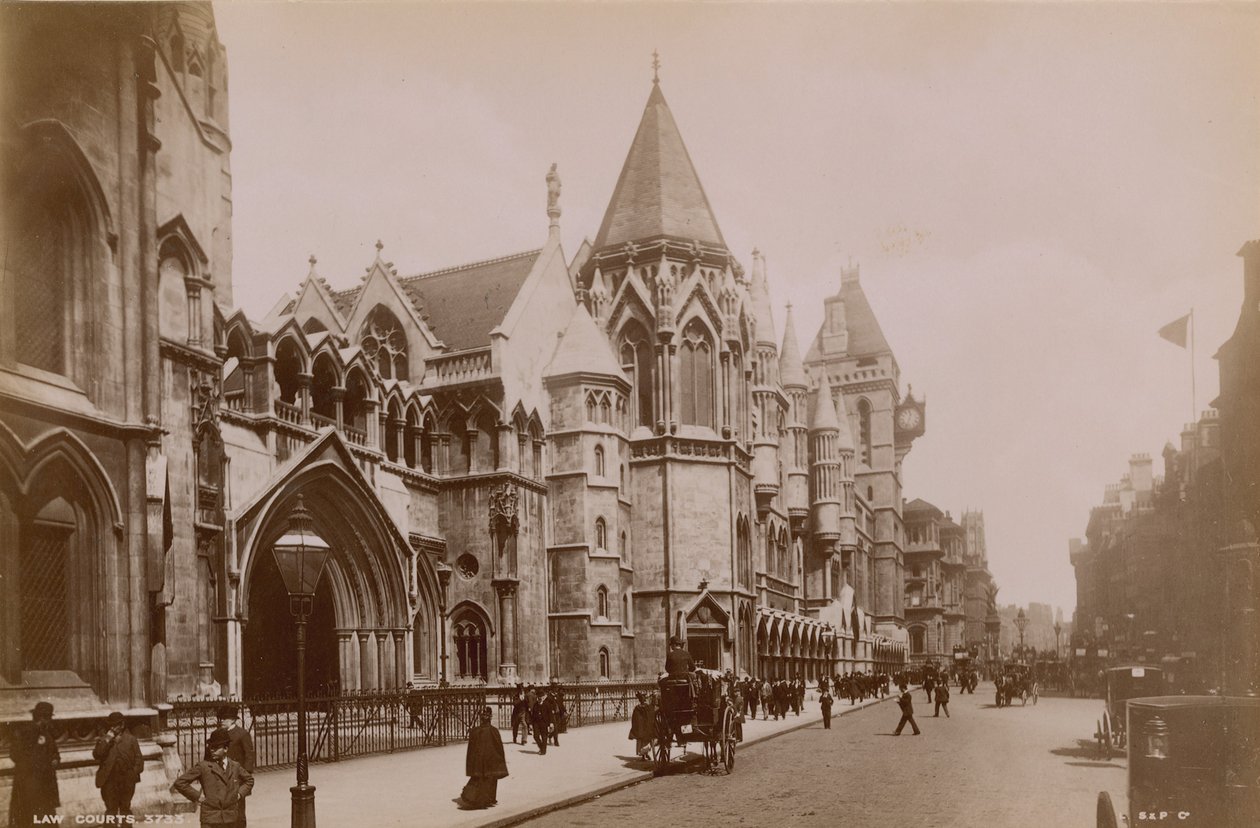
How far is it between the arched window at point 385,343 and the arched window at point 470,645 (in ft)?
27.8

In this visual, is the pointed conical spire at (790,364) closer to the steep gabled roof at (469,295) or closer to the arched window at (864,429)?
the steep gabled roof at (469,295)

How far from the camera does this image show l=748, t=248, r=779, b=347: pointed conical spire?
57941 mm

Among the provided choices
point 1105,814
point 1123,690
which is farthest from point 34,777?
point 1123,690

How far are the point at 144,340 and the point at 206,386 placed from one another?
15.2 ft

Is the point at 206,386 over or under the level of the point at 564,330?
under

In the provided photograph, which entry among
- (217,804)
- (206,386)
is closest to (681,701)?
(206,386)

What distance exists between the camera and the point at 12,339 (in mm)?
13242

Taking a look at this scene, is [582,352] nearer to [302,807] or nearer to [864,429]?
[302,807]

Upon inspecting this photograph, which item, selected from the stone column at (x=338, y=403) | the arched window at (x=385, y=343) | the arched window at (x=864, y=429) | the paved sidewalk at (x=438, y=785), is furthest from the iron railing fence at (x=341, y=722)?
the arched window at (x=864, y=429)

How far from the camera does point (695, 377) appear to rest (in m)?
44.8

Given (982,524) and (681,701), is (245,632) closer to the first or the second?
(681,701)

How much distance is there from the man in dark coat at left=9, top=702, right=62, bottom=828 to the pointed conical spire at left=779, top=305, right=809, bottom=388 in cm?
5564

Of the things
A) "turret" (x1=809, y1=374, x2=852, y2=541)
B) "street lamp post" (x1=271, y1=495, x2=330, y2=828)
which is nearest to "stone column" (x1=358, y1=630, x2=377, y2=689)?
"street lamp post" (x1=271, y1=495, x2=330, y2=828)

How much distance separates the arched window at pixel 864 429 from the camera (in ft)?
314
